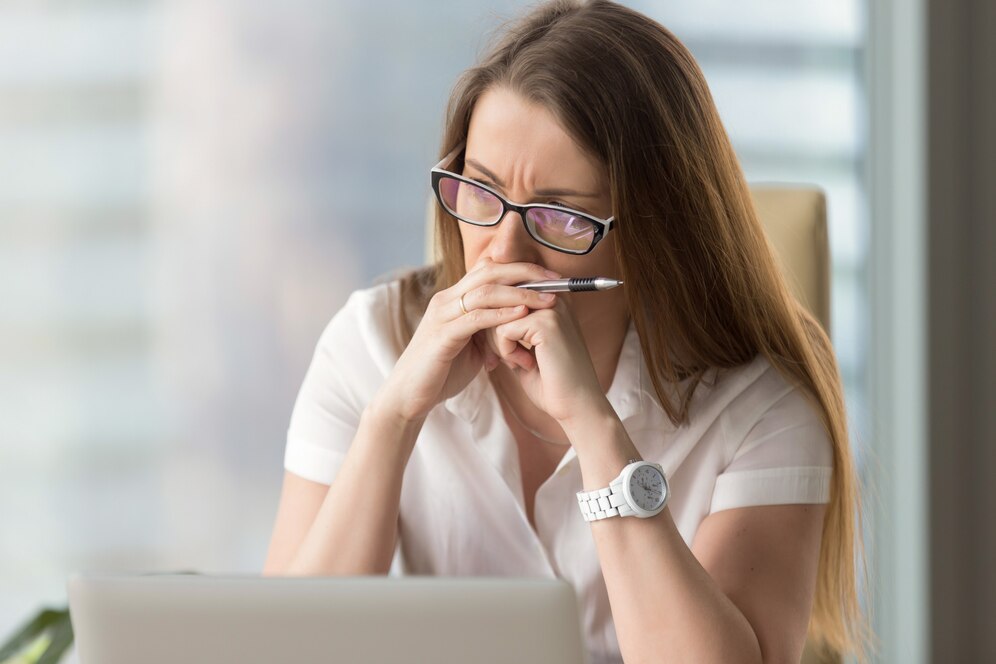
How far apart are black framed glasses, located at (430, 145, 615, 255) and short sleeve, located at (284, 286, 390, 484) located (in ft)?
0.84

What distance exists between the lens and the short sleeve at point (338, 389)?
4.35 ft

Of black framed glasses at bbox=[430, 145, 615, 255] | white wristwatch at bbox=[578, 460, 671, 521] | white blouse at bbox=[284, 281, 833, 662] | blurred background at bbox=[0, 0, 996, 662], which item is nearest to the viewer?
white wristwatch at bbox=[578, 460, 671, 521]

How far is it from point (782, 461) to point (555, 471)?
0.28m

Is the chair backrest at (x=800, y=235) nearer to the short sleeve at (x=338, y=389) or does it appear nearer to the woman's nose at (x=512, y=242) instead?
the woman's nose at (x=512, y=242)

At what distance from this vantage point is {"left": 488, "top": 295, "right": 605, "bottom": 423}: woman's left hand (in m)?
1.09

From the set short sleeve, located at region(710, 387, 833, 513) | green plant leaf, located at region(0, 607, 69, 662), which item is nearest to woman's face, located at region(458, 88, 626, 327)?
short sleeve, located at region(710, 387, 833, 513)

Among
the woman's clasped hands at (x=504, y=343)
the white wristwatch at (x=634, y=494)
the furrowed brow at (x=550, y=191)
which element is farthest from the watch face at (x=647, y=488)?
the furrowed brow at (x=550, y=191)

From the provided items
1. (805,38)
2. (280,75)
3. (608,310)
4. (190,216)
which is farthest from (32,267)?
(805,38)

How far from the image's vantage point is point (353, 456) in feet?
3.92

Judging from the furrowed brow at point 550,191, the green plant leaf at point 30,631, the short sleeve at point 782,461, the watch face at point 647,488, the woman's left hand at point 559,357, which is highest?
the furrowed brow at point 550,191

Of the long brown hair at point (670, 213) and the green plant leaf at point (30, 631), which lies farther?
the green plant leaf at point (30, 631)

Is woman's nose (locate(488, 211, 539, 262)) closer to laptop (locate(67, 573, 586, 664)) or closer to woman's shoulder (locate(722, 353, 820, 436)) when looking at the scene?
woman's shoulder (locate(722, 353, 820, 436))

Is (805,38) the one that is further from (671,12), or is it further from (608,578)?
(608,578)

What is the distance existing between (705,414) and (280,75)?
133 cm
